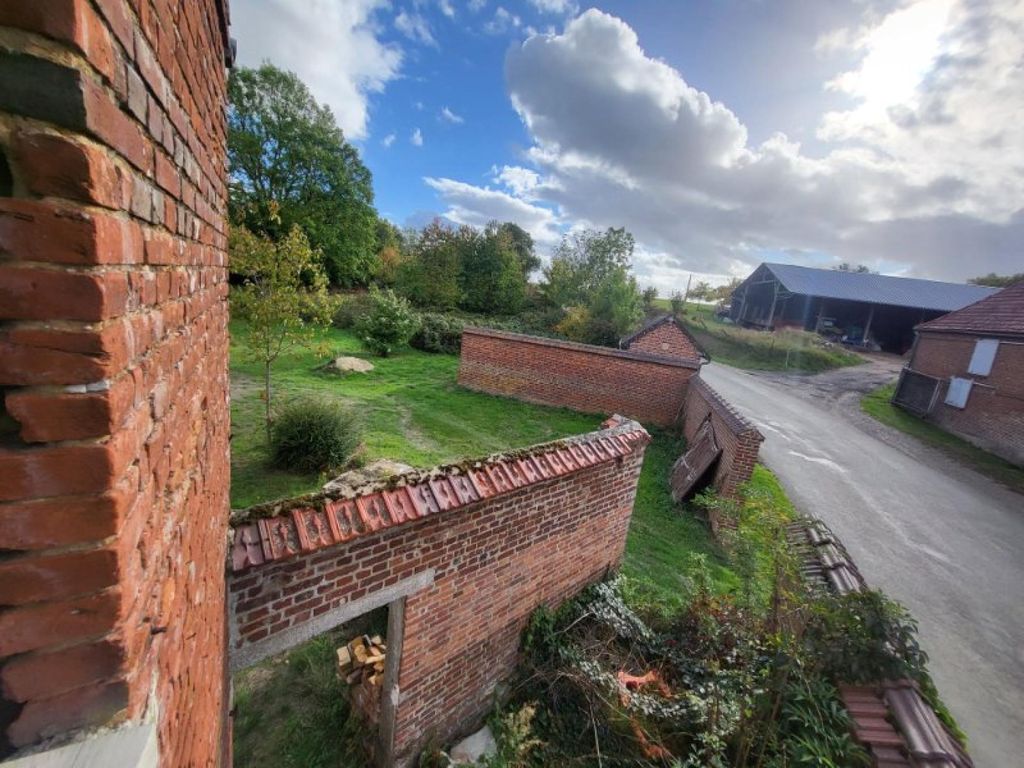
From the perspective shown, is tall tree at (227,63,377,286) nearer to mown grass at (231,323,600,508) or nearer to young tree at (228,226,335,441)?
mown grass at (231,323,600,508)

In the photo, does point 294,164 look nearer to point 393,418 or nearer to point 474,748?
Result: point 393,418

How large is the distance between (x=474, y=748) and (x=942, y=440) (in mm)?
16600

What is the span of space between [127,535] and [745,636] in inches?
203

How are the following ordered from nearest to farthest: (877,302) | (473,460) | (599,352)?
(473,460) < (599,352) < (877,302)

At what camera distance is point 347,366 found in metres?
14.5

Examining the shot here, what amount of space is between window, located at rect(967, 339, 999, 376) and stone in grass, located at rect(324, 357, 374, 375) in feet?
67.3

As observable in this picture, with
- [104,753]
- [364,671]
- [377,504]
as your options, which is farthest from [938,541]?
[104,753]

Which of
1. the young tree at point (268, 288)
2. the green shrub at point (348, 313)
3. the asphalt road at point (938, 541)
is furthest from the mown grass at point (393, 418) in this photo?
the green shrub at point (348, 313)

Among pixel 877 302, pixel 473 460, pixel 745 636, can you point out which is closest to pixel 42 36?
pixel 473 460

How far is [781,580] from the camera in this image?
405 centimetres

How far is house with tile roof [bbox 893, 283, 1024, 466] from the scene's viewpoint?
1247cm

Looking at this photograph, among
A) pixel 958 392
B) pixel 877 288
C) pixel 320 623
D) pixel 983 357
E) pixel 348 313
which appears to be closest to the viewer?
pixel 320 623

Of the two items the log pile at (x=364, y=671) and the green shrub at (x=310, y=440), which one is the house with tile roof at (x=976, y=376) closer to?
the log pile at (x=364, y=671)

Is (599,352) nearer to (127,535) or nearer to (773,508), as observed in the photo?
(773,508)
